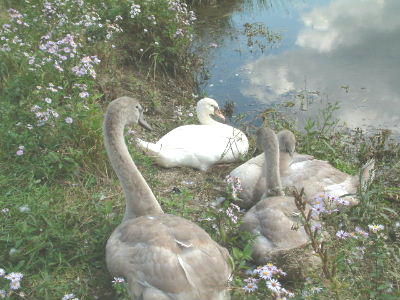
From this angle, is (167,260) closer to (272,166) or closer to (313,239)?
(313,239)

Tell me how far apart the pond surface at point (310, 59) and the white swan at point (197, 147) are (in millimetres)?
1586

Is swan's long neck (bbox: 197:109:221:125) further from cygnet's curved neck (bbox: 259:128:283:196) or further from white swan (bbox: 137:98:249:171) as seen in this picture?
cygnet's curved neck (bbox: 259:128:283:196)

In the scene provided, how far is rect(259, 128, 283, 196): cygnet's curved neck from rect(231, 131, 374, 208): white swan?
0.28 meters

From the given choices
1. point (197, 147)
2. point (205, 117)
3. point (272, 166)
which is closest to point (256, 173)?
point (272, 166)

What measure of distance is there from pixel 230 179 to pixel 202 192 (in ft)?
2.20

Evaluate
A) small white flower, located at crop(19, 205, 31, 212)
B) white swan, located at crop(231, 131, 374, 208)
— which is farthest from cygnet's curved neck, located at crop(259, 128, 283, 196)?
small white flower, located at crop(19, 205, 31, 212)

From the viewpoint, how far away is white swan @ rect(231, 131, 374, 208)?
4.62 meters

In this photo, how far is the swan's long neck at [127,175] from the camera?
3561 millimetres

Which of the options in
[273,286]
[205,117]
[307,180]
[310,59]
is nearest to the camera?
[273,286]

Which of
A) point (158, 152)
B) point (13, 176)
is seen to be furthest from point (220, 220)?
point (13, 176)

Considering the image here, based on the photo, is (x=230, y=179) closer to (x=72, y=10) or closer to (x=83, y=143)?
(x=83, y=143)

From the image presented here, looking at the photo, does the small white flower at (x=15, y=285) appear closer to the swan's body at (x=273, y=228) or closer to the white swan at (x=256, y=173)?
the swan's body at (x=273, y=228)

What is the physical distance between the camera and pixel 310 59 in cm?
888

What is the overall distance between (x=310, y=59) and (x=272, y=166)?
16.6 feet
